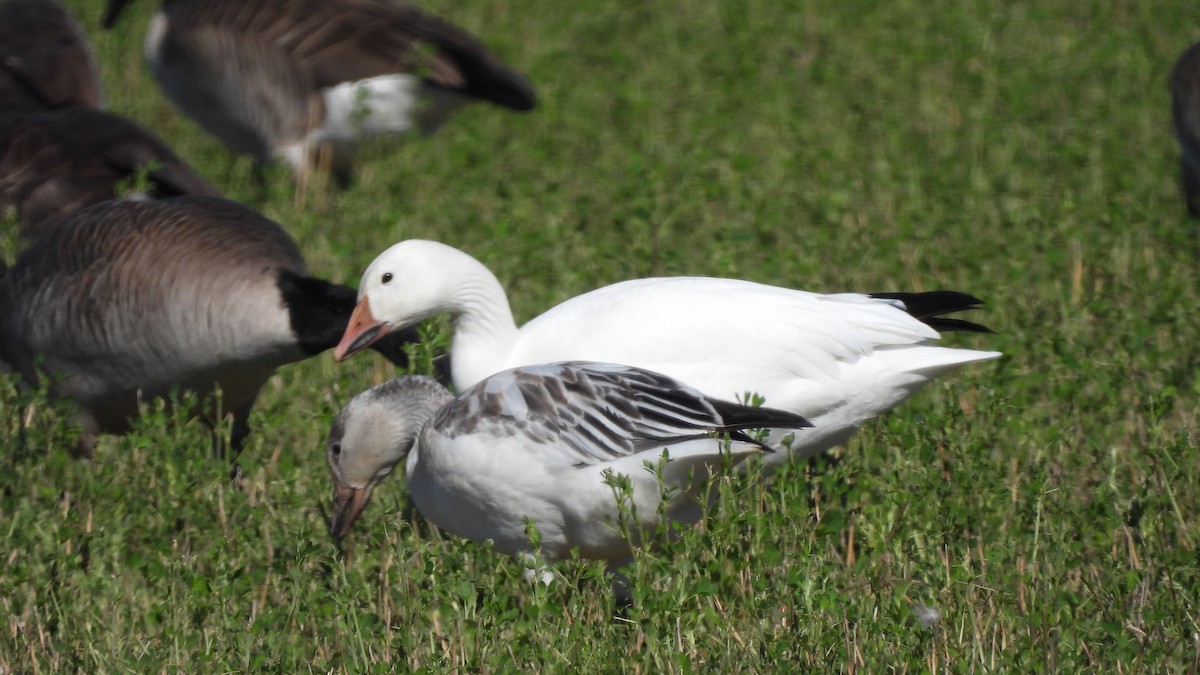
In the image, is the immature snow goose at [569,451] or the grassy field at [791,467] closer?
the grassy field at [791,467]

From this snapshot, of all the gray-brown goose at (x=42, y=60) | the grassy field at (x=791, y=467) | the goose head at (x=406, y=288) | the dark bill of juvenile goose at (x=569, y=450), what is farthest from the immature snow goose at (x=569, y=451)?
the gray-brown goose at (x=42, y=60)

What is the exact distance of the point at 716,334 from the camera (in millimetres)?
4840

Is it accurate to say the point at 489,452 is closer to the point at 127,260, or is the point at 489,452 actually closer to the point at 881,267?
the point at 127,260

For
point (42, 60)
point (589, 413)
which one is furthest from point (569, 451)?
point (42, 60)

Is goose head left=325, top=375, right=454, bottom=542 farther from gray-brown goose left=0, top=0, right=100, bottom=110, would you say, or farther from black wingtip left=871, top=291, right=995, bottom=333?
gray-brown goose left=0, top=0, right=100, bottom=110

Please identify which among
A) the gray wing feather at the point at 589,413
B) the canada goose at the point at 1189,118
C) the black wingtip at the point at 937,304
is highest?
the canada goose at the point at 1189,118

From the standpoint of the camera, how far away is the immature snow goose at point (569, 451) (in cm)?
429

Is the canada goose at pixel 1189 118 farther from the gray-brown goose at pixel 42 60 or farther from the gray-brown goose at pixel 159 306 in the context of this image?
the gray-brown goose at pixel 42 60

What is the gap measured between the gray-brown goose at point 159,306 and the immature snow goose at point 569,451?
4.02ft

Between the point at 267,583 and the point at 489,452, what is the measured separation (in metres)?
1.04

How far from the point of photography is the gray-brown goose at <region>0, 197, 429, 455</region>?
5.60 meters

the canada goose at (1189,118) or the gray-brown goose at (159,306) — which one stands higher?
the canada goose at (1189,118)

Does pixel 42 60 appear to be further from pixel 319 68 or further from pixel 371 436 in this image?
pixel 371 436

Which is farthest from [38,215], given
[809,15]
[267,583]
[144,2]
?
[144,2]
